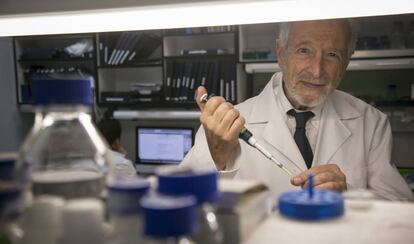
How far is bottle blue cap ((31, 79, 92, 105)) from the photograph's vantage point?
39 centimetres

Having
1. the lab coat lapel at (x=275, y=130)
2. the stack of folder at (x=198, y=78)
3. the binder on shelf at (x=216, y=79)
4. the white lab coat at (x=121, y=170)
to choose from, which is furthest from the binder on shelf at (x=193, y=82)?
the white lab coat at (x=121, y=170)

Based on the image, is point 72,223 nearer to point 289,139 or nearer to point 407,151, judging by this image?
point 289,139

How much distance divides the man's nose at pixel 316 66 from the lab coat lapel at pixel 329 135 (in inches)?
6.1

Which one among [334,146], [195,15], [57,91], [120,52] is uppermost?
[120,52]

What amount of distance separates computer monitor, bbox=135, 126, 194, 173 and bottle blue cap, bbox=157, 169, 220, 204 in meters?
2.87

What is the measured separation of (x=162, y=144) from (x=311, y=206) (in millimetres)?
2944

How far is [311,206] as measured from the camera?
47 centimetres

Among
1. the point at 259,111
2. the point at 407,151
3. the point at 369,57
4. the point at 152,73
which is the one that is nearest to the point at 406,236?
the point at 259,111

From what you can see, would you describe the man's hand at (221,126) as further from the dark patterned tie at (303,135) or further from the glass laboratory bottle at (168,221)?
the glass laboratory bottle at (168,221)

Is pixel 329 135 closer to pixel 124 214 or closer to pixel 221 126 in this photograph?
pixel 221 126

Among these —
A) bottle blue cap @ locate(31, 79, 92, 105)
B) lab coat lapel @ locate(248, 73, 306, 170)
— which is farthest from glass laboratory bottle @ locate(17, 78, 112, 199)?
lab coat lapel @ locate(248, 73, 306, 170)

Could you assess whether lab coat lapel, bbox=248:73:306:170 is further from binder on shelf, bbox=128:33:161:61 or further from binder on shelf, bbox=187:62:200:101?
binder on shelf, bbox=128:33:161:61

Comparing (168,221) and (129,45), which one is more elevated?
(129,45)

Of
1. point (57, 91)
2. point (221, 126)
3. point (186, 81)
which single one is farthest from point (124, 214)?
point (186, 81)
